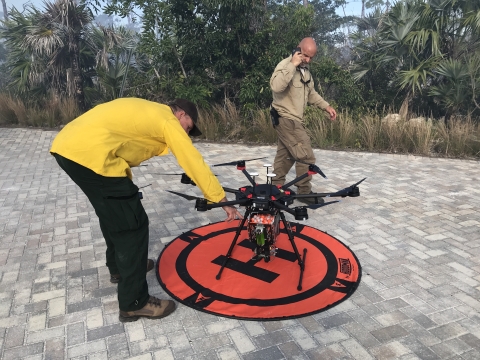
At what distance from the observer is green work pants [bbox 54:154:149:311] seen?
8.39ft

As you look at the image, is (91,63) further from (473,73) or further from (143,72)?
(473,73)

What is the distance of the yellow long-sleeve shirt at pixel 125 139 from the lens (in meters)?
2.45

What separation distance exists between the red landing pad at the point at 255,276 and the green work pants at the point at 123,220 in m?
0.44

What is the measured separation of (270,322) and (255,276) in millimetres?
582

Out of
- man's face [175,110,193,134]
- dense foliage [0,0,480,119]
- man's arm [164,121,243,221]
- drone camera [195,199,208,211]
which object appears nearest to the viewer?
man's arm [164,121,243,221]

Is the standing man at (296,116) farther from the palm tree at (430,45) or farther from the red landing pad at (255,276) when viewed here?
the palm tree at (430,45)

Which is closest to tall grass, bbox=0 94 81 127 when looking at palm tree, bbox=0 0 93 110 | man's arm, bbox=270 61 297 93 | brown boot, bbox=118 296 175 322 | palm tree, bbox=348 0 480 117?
palm tree, bbox=0 0 93 110

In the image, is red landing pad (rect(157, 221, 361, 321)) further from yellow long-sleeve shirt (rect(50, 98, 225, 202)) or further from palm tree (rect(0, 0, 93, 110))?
palm tree (rect(0, 0, 93, 110))

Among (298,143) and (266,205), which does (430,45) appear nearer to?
(298,143)

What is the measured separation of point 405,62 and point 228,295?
36.4ft

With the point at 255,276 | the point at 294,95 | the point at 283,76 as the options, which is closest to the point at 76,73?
the point at 294,95

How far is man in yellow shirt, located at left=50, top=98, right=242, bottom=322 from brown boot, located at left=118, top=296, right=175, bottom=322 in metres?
0.06

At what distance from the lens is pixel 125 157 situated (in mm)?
2627

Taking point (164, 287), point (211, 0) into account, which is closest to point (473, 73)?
point (211, 0)
